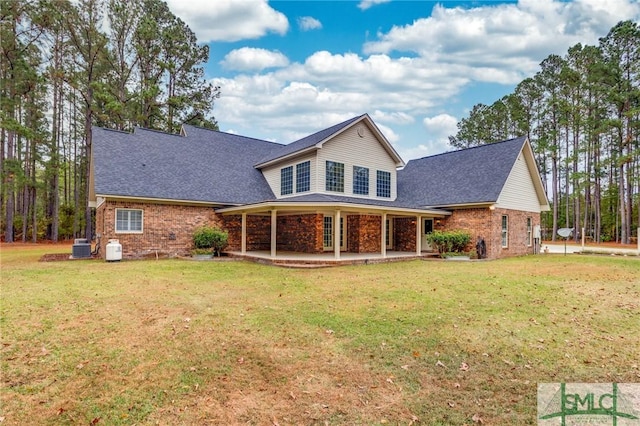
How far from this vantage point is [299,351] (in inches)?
179

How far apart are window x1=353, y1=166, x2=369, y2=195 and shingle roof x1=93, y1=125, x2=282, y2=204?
487cm

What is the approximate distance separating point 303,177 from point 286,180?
1684 mm

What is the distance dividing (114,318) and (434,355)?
212 inches

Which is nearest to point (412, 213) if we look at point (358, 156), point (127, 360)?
point (358, 156)

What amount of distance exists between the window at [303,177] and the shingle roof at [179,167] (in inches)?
93.8

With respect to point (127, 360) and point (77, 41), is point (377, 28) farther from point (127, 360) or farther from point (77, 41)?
point (77, 41)

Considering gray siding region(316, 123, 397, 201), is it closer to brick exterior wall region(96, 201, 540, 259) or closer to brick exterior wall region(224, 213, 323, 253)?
brick exterior wall region(96, 201, 540, 259)

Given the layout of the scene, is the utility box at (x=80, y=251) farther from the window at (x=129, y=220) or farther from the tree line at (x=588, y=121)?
the tree line at (x=588, y=121)

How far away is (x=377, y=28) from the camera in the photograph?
15867mm

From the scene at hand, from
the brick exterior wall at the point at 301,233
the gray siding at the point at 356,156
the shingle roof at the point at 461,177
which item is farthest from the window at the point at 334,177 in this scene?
the shingle roof at the point at 461,177

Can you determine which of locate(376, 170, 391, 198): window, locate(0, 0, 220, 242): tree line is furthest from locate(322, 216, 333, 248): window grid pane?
locate(0, 0, 220, 242): tree line

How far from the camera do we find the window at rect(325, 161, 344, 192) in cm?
1595

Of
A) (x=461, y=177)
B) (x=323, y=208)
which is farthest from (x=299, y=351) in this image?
(x=461, y=177)

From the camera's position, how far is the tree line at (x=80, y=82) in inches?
947
